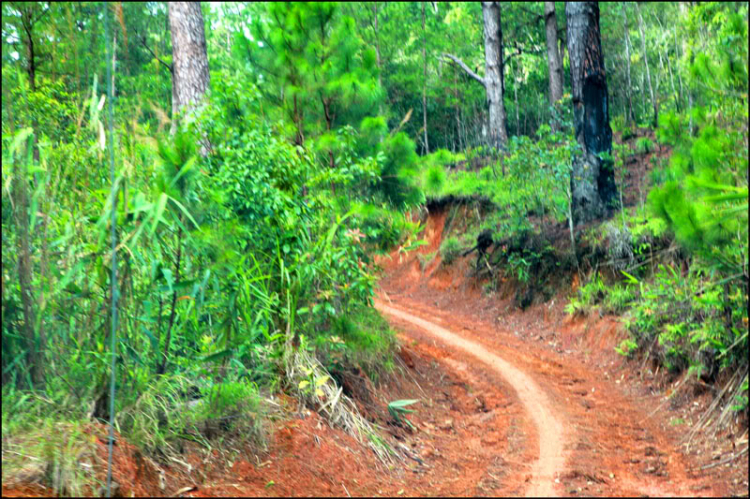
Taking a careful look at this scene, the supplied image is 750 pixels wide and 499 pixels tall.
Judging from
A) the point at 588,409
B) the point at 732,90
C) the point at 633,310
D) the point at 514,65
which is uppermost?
the point at 514,65

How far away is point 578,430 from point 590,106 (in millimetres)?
6739

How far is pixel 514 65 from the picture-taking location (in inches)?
918

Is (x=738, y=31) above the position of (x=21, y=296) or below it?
above

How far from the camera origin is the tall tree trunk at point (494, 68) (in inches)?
671

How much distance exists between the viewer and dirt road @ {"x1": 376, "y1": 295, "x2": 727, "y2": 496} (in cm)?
528

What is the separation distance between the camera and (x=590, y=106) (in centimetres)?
1155

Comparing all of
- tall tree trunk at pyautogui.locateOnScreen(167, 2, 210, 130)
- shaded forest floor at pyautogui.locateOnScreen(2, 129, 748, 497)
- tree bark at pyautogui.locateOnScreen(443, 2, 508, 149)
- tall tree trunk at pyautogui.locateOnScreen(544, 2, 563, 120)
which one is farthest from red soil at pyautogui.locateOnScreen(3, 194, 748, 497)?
tall tree trunk at pyautogui.locateOnScreen(544, 2, 563, 120)

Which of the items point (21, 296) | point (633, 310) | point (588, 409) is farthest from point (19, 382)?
point (633, 310)

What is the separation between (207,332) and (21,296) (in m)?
1.79

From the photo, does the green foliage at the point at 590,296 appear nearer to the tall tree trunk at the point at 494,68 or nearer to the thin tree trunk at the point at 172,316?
the tall tree trunk at the point at 494,68

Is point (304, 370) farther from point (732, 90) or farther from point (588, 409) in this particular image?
point (732, 90)

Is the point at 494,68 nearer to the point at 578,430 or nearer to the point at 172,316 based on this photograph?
the point at 578,430

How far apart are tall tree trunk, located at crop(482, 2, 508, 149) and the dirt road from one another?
767 cm

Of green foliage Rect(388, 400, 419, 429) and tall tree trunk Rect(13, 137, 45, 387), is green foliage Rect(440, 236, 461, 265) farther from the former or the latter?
tall tree trunk Rect(13, 137, 45, 387)
